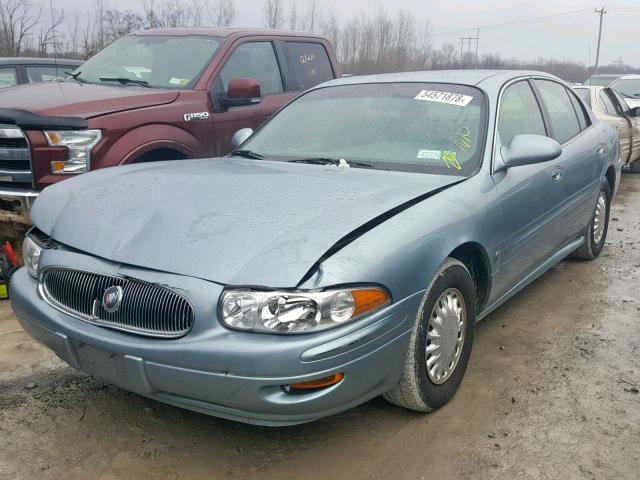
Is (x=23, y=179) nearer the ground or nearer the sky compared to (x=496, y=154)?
nearer the ground

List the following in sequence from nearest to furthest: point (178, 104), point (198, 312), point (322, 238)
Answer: point (198, 312) → point (322, 238) → point (178, 104)

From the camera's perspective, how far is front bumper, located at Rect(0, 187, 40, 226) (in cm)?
427

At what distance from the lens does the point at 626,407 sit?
301cm

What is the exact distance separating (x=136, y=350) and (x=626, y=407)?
2.27 m

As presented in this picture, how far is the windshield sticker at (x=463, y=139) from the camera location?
3.43 m

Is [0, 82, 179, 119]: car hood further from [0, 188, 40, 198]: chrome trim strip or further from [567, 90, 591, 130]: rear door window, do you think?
[567, 90, 591, 130]: rear door window

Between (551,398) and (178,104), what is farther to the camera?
(178,104)

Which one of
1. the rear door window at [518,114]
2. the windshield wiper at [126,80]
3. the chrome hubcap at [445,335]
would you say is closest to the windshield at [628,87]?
the rear door window at [518,114]

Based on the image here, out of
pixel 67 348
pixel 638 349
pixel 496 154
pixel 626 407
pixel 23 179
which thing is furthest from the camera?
pixel 23 179

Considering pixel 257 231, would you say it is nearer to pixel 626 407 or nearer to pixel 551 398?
pixel 551 398

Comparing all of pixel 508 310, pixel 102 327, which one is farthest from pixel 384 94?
pixel 102 327

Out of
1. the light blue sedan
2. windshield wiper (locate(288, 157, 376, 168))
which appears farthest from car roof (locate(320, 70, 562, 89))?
windshield wiper (locate(288, 157, 376, 168))

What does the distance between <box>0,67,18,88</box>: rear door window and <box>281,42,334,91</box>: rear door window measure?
389 centimetres

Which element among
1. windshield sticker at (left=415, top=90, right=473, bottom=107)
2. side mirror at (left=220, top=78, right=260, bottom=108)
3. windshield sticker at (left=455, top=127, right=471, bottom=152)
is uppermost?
windshield sticker at (left=415, top=90, right=473, bottom=107)
